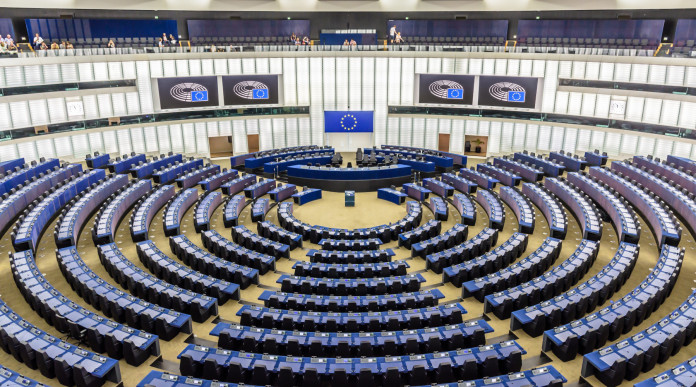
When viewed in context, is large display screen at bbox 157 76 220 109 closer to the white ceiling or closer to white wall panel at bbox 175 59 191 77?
white wall panel at bbox 175 59 191 77

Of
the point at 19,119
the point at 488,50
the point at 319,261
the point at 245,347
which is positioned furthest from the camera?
the point at 488,50

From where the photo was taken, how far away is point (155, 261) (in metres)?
17.6

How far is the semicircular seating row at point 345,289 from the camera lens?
12078mm

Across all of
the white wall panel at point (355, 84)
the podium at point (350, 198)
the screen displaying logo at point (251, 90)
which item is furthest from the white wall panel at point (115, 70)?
the podium at point (350, 198)

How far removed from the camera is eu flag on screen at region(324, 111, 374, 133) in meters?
35.9

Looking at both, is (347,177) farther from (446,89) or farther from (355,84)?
(446,89)

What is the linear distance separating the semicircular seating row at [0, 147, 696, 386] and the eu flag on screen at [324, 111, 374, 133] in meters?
10.5

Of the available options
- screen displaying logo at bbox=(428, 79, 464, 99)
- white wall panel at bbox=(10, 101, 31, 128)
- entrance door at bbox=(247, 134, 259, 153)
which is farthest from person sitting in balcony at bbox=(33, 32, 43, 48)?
screen displaying logo at bbox=(428, 79, 464, 99)

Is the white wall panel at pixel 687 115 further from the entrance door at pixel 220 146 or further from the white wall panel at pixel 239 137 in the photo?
the entrance door at pixel 220 146

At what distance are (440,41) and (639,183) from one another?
755 inches

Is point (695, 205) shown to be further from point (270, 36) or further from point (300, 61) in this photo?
point (270, 36)

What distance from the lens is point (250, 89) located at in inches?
1378

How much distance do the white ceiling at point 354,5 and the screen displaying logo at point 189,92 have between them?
6.49m

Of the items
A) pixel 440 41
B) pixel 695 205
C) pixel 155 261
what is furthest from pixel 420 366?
pixel 440 41
